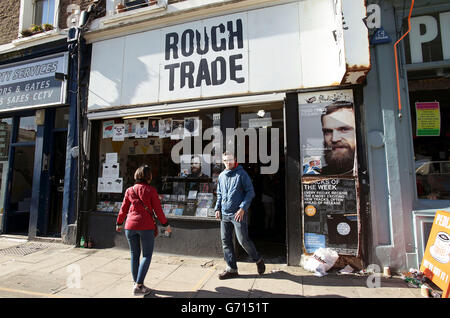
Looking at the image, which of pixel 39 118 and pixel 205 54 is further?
pixel 39 118

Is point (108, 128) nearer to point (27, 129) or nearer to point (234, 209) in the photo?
point (27, 129)

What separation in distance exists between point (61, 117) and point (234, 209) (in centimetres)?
596

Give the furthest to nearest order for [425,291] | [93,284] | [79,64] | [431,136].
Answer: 1. [79,64]
2. [431,136]
3. [93,284]
4. [425,291]

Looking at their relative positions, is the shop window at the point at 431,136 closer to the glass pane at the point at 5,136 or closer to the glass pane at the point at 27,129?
the glass pane at the point at 27,129

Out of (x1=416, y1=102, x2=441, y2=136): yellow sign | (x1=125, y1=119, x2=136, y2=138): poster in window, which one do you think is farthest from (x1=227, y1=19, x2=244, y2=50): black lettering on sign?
(x1=416, y1=102, x2=441, y2=136): yellow sign

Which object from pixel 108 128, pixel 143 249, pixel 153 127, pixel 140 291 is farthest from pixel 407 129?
pixel 108 128

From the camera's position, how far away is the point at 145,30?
19.8 feet

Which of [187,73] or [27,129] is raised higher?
[187,73]

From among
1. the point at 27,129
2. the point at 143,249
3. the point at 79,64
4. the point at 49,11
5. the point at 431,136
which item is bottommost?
the point at 143,249

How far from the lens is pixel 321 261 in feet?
13.6

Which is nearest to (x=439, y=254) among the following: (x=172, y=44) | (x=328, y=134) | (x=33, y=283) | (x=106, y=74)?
(x=328, y=134)

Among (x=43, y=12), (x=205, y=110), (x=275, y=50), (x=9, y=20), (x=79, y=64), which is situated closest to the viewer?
(x=275, y=50)

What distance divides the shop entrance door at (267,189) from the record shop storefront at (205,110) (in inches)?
1.8
